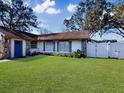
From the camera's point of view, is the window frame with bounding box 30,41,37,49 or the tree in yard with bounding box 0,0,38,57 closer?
the window frame with bounding box 30,41,37,49

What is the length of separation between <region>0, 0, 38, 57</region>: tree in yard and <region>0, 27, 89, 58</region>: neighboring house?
1082cm

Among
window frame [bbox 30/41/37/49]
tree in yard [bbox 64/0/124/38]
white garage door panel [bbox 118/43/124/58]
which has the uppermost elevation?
tree in yard [bbox 64/0/124/38]

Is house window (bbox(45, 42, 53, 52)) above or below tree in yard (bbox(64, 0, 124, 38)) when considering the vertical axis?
below

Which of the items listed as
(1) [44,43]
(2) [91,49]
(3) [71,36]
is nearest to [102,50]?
(2) [91,49]

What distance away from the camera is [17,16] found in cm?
4006

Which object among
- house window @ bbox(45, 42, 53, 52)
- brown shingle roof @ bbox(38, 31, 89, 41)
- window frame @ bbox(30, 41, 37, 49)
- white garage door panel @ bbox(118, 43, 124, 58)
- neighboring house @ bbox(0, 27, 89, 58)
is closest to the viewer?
neighboring house @ bbox(0, 27, 89, 58)

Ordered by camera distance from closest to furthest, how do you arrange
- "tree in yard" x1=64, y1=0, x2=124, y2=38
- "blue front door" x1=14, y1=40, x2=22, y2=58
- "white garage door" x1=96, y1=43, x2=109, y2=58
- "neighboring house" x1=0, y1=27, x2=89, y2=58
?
"neighboring house" x1=0, y1=27, x2=89, y2=58 → "blue front door" x1=14, y1=40, x2=22, y2=58 → "white garage door" x1=96, y1=43, x2=109, y2=58 → "tree in yard" x1=64, y1=0, x2=124, y2=38

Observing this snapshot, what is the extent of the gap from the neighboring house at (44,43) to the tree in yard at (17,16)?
10.8m

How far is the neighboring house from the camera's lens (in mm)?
24444

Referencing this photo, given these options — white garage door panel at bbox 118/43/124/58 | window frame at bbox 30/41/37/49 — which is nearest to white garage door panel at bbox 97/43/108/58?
white garage door panel at bbox 118/43/124/58

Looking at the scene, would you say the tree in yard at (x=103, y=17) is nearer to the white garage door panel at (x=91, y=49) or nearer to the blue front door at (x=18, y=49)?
the white garage door panel at (x=91, y=49)

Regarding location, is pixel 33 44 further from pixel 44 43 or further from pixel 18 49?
pixel 18 49

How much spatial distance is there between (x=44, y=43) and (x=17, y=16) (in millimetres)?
13351

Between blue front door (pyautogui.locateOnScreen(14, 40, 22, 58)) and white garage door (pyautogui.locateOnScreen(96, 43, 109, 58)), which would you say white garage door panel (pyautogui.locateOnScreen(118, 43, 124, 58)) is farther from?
blue front door (pyautogui.locateOnScreen(14, 40, 22, 58))
